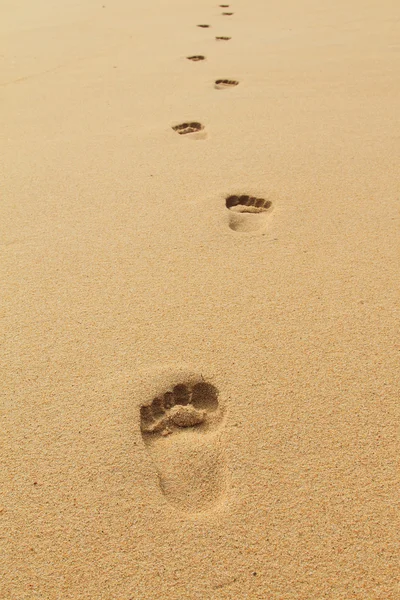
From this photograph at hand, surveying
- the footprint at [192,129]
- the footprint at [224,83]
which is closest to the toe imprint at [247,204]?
the footprint at [192,129]

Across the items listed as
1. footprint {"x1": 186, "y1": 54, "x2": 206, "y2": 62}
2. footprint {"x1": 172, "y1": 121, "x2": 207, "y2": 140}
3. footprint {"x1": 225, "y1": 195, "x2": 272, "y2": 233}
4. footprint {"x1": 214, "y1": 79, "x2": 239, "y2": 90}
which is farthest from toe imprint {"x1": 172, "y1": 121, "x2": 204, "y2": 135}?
footprint {"x1": 186, "y1": 54, "x2": 206, "y2": 62}

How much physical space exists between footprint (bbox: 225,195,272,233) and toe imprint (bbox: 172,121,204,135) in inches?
28.7

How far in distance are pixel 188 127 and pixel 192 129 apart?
3cm

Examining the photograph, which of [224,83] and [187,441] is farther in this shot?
[224,83]

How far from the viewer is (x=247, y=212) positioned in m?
1.94

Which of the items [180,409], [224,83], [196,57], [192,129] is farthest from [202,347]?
[196,57]

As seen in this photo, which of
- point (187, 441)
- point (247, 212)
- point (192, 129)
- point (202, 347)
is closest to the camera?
point (187, 441)

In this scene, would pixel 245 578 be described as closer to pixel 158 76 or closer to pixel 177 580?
pixel 177 580

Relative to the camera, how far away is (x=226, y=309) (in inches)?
59.1

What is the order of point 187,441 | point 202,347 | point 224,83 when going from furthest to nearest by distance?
point 224,83, point 202,347, point 187,441

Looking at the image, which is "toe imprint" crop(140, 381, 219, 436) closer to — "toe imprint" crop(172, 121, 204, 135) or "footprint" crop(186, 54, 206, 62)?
"toe imprint" crop(172, 121, 204, 135)

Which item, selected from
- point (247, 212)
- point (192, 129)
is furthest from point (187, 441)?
point (192, 129)

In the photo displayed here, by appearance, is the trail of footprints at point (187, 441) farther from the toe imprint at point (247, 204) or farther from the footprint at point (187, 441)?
the toe imprint at point (247, 204)

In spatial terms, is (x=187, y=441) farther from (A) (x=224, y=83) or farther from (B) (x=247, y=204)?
(A) (x=224, y=83)
